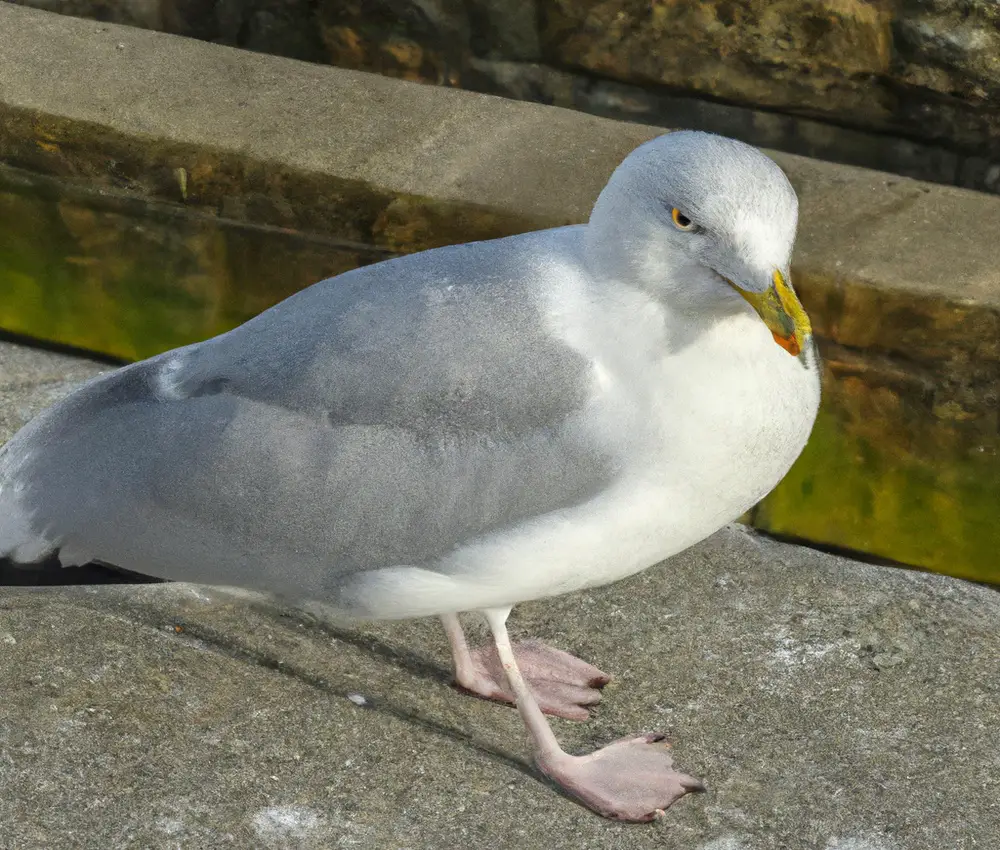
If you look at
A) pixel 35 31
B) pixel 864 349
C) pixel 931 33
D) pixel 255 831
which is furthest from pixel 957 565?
pixel 35 31

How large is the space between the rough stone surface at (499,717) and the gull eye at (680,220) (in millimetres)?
1015

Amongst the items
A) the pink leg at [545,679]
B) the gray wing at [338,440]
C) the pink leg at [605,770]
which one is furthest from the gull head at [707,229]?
the pink leg at [545,679]

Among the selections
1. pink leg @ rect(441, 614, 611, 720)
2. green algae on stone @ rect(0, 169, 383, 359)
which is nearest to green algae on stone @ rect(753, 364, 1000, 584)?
pink leg @ rect(441, 614, 611, 720)

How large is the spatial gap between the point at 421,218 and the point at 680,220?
1.57 m

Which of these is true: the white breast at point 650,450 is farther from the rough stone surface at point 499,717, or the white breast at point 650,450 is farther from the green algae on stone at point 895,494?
the green algae on stone at point 895,494

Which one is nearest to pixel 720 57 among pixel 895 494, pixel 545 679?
pixel 895 494

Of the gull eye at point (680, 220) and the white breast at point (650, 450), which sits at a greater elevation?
the gull eye at point (680, 220)

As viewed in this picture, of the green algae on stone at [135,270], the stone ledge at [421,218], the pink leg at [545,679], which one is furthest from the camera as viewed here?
the green algae on stone at [135,270]

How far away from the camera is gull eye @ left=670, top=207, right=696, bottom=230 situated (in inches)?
89.7

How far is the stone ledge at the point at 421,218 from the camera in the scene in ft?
11.5

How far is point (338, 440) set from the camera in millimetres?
2480

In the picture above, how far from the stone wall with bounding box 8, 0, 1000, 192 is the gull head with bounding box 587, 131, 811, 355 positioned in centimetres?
194

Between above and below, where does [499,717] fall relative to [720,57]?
below

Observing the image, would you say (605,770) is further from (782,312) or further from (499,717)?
(782,312)
